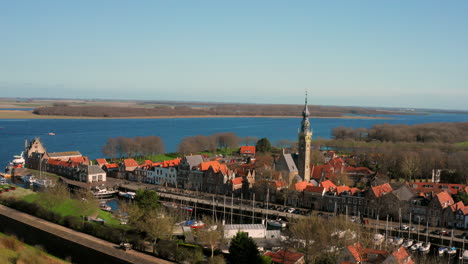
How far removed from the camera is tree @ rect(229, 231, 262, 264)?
26.8 meters

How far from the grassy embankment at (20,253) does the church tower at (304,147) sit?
98.3ft

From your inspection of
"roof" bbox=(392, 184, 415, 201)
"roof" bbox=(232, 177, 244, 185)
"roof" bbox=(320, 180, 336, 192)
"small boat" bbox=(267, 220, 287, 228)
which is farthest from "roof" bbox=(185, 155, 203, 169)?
"roof" bbox=(392, 184, 415, 201)

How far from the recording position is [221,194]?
170 ft

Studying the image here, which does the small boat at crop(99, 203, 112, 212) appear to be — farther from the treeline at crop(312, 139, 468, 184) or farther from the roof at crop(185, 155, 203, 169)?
the treeline at crop(312, 139, 468, 184)

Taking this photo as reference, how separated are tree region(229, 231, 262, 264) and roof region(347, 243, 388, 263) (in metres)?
5.54

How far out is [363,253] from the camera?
90.0 feet

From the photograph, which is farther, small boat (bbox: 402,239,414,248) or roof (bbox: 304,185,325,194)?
roof (bbox: 304,185,325,194)

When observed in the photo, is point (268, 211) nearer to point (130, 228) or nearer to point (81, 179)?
point (130, 228)

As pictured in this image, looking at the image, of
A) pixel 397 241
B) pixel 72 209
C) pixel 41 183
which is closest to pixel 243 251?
pixel 397 241

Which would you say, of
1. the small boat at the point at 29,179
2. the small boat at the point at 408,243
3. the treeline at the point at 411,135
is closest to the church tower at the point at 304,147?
the small boat at the point at 408,243

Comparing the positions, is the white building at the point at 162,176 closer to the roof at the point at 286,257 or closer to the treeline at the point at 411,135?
the roof at the point at 286,257

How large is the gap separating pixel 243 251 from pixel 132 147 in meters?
51.2

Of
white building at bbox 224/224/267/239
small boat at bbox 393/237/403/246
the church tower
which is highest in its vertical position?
the church tower

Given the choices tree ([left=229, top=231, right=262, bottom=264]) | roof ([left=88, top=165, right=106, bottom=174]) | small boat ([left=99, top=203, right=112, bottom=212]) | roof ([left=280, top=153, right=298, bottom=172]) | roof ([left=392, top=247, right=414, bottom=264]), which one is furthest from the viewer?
roof ([left=88, top=165, right=106, bottom=174])
